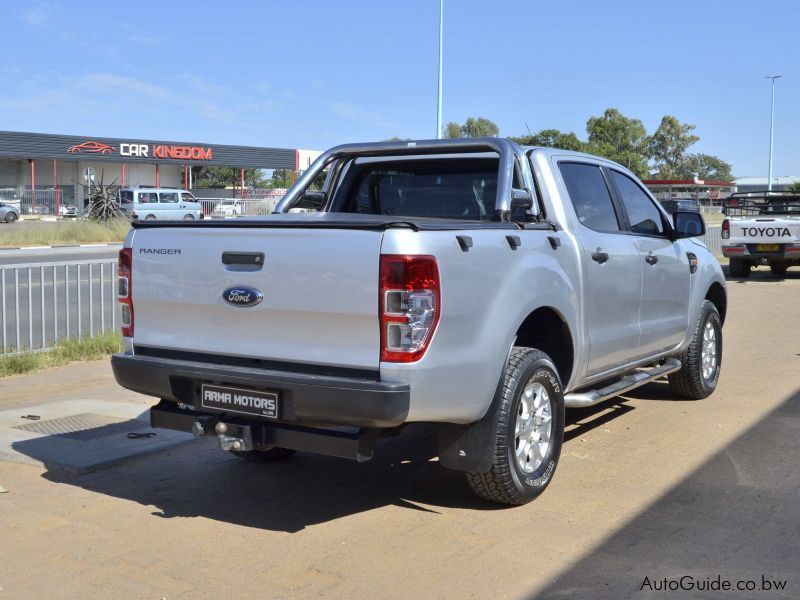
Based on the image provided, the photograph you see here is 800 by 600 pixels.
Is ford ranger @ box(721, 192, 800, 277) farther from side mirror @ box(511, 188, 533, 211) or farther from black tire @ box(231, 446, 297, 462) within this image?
black tire @ box(231, 446, 297, 462)

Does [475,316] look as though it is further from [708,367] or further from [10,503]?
[708,367]

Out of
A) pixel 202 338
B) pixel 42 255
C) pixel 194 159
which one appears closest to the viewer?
pixel 202 338

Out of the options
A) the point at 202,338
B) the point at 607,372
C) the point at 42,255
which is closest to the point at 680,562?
the point at 607,372

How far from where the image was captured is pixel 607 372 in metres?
6.29

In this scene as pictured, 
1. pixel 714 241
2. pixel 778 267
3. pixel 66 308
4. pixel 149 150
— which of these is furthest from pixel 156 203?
pixel 66 308

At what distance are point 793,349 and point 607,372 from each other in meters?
5.32

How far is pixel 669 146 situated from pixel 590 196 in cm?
10819

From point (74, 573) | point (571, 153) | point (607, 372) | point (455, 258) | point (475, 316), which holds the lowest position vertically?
point (74, 573)

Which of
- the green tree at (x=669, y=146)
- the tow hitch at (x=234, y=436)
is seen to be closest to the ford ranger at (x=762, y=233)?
the tow hitch at (x=234, y=436)

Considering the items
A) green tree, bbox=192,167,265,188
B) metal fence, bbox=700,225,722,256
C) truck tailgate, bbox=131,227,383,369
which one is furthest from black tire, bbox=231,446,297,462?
green tree, bbox=192,167,265,188

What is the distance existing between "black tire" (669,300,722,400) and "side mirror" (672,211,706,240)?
0.80 meters

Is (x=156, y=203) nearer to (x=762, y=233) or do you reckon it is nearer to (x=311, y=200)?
(x=762, y=233)

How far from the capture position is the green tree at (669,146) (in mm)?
107662

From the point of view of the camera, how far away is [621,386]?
626cm
